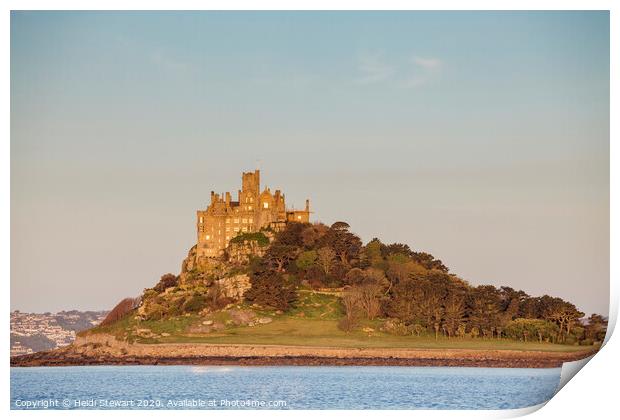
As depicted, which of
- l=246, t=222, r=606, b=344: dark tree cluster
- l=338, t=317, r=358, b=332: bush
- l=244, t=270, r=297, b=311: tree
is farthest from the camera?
l=244, t=270, r=297, b=311: tree

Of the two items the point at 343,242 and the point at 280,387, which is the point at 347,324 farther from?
the point at 280,387

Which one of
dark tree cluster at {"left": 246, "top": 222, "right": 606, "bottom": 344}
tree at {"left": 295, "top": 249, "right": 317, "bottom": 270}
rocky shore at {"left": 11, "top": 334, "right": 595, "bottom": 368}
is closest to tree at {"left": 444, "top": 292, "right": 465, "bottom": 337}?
dark tree cluster at {"left": 246, "top": 222, "right": 606, "bottom": 344}

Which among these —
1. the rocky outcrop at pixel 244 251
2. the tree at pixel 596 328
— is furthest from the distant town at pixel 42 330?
the tree at pixel 596 328

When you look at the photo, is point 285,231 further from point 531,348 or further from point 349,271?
point 531,348

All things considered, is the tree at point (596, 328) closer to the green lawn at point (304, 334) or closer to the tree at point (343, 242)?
the green lawn at point (304, 334)

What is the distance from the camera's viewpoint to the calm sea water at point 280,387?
41062mm

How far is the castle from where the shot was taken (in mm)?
66562

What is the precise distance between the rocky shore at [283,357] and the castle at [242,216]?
14.1 m

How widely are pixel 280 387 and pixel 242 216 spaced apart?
25023mm

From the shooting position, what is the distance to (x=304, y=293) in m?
60.3

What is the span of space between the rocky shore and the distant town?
51cm

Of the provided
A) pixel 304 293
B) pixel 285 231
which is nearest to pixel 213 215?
pixel 285 231

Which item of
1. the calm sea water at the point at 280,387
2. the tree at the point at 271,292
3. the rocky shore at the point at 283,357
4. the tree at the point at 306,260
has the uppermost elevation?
the tree at the point at 306,260

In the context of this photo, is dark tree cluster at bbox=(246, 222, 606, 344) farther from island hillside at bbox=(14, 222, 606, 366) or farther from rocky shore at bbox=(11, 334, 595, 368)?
rocky shore at bbox=(11, 334, 595, 368)
